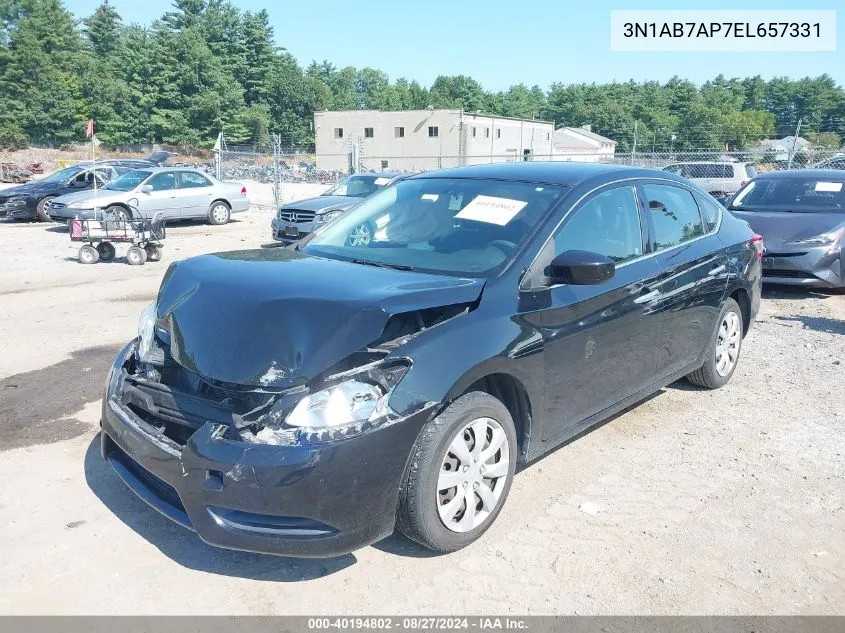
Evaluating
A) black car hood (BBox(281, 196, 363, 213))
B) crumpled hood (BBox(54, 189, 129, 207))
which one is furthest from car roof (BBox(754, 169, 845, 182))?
crumpled hood (BBox(54, 189, 129, 207))

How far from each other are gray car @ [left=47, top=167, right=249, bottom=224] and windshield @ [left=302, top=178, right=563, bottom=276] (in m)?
12.0

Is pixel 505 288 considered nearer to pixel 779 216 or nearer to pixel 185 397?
pixel 185 397

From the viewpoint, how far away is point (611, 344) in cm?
392

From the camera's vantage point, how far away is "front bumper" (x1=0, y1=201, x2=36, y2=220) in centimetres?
1745

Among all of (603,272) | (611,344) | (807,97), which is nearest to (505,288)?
(603,272)

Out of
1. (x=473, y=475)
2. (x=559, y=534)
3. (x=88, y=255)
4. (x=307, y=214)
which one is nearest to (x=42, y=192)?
(x=88, y=255)

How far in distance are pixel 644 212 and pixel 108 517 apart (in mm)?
3661

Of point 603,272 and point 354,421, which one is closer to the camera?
point 354,421

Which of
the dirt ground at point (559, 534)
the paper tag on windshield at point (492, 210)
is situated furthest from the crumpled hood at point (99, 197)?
the paper tag on windshield at point (492, 210)

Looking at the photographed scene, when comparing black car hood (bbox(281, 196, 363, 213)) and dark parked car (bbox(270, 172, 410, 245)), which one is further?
black car hood (bbox(281, 196, 363, 213))

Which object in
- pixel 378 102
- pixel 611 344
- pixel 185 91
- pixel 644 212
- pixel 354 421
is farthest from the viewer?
pixel 378 102

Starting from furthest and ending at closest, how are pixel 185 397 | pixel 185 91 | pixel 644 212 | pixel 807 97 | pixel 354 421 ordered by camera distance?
pixel 807 97
pixel 185 91
pixel 644 212
pixel 185 397
pixel 354 421

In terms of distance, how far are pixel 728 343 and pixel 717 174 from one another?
16.3m

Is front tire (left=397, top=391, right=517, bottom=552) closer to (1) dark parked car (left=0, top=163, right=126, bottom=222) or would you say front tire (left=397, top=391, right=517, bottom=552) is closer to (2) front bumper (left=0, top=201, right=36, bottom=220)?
(1) dark parked car (left=0, top=163, right=126, bottom=222)
